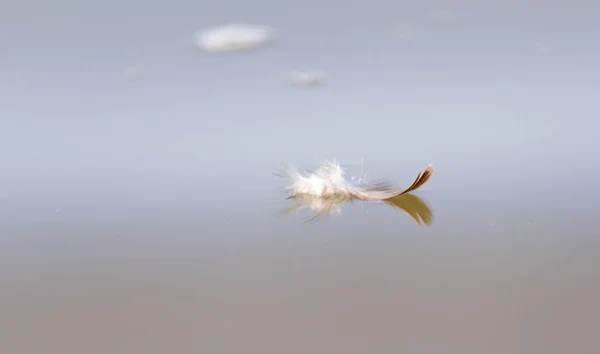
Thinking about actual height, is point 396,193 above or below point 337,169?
below

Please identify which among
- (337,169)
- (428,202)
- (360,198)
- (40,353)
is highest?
(337,169)

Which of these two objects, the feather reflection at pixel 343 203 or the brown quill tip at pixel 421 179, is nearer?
the feather reflection at pixel 343 203

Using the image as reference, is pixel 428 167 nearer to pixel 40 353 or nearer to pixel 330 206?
pixel 330 206

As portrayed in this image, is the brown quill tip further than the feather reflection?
Yes

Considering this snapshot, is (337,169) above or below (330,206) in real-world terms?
above

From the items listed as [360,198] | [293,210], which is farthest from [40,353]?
[360,198]

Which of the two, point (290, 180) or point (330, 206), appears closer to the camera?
point (330, 206)

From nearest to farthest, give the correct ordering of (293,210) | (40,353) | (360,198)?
(40,353) < (293,210) < (360,198)

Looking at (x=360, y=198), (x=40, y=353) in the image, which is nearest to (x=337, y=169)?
(x=360, y=198)

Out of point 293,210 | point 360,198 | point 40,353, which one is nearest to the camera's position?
point 40,353
